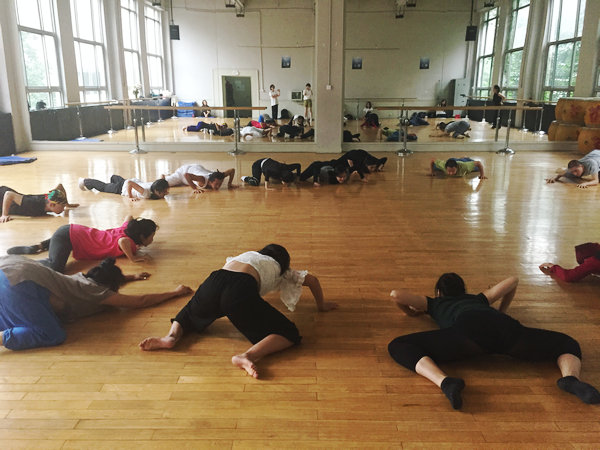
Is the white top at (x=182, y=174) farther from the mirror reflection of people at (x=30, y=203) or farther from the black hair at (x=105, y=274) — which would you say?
the black hair at (x=105, y=274)

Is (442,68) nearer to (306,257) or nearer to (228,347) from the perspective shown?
(306,257)

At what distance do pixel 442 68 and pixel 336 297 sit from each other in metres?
20.3

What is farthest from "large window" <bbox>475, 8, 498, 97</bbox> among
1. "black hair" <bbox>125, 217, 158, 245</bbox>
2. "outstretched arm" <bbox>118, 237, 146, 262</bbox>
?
"outstretched arm" <bbox>118, 237, 146, 262</bbox>

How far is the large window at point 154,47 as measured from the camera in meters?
19.9

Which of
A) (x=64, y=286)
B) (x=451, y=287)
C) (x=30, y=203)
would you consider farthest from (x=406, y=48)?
(x=64, y=286)

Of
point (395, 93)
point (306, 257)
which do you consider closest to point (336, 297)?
point (306, 257)

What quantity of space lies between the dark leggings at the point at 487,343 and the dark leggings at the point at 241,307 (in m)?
0.72

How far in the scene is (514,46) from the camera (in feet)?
58.5

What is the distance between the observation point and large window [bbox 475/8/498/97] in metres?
19.8

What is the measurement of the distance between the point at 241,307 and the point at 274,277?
0.42 m

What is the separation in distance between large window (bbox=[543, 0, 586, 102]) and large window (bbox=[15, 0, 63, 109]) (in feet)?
47.8

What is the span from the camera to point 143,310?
11.2 feet

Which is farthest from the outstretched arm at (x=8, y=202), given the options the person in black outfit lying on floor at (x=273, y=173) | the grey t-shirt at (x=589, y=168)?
the grey t-shirt at (x=589, y=168)

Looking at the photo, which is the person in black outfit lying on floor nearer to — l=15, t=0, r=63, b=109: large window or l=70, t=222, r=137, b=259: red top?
l=70, t=222, r=137, b=259: red top
